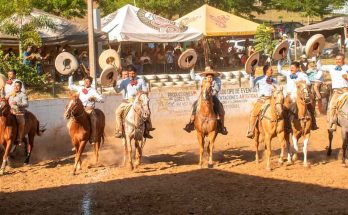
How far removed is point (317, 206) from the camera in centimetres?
979

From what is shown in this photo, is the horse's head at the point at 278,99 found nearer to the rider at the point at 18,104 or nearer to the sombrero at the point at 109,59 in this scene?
the rider at the point at 18,104

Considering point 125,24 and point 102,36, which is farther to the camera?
point 125,24

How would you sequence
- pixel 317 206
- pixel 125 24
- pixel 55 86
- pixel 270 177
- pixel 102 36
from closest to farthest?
pixel 317 206
pixel 270 177
pixel 55 86
pixel 102 36
pixel 125 24

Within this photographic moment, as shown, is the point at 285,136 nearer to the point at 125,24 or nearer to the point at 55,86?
the point at 55,86

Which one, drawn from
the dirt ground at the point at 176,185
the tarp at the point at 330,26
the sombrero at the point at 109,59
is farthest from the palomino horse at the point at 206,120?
the tarp at the point at 330,26

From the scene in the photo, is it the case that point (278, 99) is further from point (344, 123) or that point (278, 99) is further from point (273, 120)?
point (344, 123)

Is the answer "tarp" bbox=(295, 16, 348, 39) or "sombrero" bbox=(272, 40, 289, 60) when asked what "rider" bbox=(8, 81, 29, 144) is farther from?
"tarp" bbox=(295, 16, 348, 39)

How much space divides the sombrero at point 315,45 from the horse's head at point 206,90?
17.5 feet

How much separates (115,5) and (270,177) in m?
41.9

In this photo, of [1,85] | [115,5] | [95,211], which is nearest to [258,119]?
[95,211]

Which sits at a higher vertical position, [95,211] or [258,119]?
[258,119]

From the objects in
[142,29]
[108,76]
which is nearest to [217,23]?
[142,29]

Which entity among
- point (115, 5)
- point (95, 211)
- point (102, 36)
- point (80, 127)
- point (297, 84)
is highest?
point (115, 5)

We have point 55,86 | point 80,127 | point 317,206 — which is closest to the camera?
point 317,206
